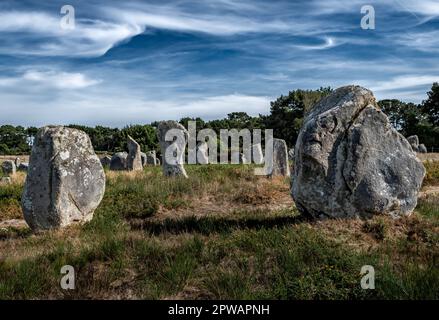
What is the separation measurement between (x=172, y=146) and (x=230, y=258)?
1479cm

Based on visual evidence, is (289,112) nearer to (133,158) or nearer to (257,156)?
(257,156)

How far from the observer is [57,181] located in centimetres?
1008

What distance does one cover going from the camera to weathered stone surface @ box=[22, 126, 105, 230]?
1013 cm

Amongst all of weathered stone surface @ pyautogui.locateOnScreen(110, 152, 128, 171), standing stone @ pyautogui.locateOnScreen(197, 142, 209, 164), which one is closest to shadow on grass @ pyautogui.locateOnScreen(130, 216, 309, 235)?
weathered stone surface @ pyautogui.locateOnScreen(110, 152, 128, 171)

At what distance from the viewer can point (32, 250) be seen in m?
8.35

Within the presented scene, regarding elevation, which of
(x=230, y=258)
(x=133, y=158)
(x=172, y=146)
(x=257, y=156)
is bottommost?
(x=230, y=258)

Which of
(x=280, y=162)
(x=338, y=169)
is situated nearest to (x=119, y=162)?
(x=280, y=162)

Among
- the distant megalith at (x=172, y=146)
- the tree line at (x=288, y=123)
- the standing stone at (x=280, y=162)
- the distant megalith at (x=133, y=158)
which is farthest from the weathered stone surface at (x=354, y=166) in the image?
the tree line at (x=288, y=123)

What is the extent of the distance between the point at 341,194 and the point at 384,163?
1104mm

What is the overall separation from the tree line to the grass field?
40467mm

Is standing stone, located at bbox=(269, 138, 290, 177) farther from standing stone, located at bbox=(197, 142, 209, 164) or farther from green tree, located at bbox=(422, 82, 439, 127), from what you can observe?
green tree, located at bbox=(422, 82, 439, 127)

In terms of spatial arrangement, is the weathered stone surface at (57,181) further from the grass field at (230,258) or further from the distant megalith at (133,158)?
the distant megalith at (133,158)

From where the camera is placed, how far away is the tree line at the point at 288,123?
58119 millimetres
